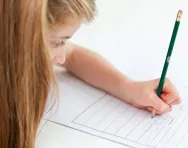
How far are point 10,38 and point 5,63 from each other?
5 centimetres

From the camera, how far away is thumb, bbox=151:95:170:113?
2.67 feet

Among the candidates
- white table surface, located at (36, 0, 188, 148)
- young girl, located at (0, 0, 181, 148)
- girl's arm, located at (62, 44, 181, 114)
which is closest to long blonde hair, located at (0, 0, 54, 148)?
young girl, located at (0, 0, 181, 148)

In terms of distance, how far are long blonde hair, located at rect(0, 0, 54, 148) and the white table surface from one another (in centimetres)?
35

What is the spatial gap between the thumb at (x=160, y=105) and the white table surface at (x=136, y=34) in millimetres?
120

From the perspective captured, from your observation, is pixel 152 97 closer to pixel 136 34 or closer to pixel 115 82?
pixel 115 82

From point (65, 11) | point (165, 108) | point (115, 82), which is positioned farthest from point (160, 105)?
point (65, 11)

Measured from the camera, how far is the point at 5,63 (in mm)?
586

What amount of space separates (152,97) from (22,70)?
0.34 m

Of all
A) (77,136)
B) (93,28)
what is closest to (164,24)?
(93,28)

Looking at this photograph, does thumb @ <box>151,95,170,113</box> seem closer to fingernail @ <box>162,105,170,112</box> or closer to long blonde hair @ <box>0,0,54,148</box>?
fingernail @ <box>162,105,170,112</box>

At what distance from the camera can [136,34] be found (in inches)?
42.8

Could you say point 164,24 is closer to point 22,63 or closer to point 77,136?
point 77,136

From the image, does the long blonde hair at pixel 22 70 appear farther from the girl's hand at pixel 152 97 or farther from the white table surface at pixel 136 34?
the white table surface at pixel 136 34

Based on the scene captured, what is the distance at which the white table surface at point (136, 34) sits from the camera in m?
0.99
